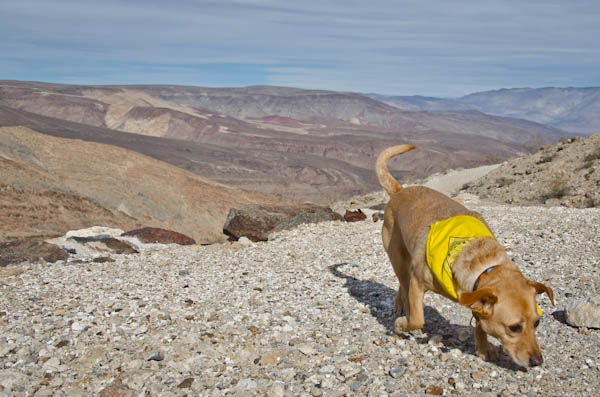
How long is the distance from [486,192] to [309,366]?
731 inches

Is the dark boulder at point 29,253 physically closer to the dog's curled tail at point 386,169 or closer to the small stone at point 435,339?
the dog's curled tail at point 386,169

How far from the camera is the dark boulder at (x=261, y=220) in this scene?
40.0 ft

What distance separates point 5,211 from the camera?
677 inches

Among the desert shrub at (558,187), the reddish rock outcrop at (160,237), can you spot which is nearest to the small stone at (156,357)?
the reddish rock outcrop at (160,237)

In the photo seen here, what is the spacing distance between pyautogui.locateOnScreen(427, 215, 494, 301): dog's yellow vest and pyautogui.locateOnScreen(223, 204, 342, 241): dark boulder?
308 inches

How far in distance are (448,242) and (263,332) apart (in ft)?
7.24

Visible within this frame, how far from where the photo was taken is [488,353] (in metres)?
4.17

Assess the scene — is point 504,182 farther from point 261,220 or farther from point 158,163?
point 158,163

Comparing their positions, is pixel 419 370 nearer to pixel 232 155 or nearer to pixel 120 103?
pixel 232 155

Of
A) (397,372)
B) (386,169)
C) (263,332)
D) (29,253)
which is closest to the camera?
(397,372)

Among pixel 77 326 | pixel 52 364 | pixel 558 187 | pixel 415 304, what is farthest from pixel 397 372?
pixel 558 187

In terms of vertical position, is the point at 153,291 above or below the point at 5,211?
above

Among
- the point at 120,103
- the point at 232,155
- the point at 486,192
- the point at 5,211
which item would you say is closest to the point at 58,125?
the point at 232,155

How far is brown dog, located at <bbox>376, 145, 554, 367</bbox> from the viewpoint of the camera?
3.45 meters
